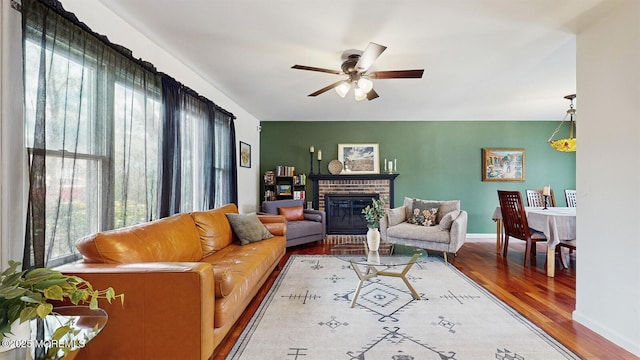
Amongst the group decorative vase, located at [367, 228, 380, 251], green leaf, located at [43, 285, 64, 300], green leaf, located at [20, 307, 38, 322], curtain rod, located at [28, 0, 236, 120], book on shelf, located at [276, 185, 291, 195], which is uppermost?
curtain rod, located at [28, 0, 236, 120]

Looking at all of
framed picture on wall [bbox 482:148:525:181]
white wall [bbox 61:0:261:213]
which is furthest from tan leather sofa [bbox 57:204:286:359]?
framed picture on wall [bbox 482:148:525:181]

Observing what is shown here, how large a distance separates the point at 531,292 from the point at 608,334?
87 cm

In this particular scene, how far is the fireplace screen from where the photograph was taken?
5.73 m

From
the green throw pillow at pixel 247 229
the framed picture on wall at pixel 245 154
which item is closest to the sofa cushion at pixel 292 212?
the framed picture on wall at pixel 245 154

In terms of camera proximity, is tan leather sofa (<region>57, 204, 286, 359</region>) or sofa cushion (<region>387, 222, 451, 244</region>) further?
sofa cushion (<region>387, 222, 451, 244</region>)

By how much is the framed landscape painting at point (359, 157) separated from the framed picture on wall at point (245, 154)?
6.02 ft

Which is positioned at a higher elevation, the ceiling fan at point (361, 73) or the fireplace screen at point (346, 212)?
the ceiling fan at point (361, 73)

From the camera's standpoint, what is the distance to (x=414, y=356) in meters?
1.82

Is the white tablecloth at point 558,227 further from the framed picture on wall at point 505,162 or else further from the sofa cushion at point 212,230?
the sofa cushion at point 212,230

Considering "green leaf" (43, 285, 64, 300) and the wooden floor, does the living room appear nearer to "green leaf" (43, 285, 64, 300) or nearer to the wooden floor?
the wooden floor

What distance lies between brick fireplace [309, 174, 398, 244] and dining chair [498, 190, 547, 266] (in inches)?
81.5

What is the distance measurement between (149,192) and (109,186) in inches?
17.5

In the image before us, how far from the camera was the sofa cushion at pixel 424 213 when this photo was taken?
14.3 ft

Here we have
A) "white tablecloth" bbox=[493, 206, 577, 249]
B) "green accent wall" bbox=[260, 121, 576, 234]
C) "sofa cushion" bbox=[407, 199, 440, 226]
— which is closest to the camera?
"white tablecloth" bbox=[493, 206, 577, 249]
